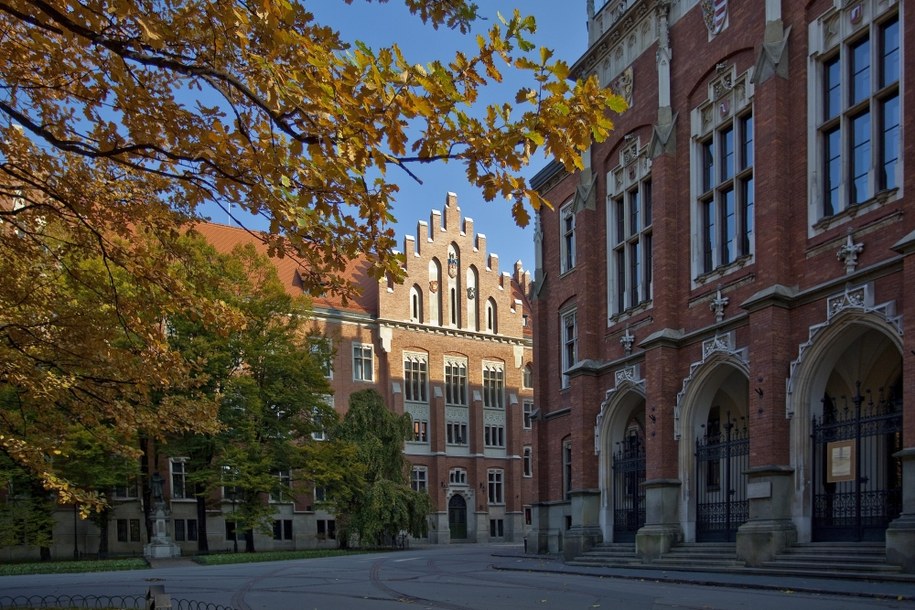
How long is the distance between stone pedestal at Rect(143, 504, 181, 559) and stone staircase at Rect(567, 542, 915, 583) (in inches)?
706

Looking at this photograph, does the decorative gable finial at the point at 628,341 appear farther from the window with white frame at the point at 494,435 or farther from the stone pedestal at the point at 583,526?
the window with white frame at the point at 494,435

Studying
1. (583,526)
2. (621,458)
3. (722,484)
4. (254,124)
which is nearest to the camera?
(254,124)

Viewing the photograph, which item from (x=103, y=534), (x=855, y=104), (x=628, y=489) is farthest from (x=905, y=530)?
(x=103, y=534)

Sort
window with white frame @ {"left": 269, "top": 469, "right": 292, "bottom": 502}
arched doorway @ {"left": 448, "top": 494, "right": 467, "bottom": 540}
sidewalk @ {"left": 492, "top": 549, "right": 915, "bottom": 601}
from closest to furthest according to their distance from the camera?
sidewalk @ {"left": 492, "top": 549, "right": 915, "bottom": 601} < window with white frame @ {"left": 269, "top": 469, "right": 292, "bottom": 502} < arched doorway @ {"left": 448, "top": 494, "right": 467, "bottom": 540}

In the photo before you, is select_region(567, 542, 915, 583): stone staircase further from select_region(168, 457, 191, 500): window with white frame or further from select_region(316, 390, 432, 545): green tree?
select_region(168, 457, 191, 500): window with white frame

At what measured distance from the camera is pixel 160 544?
1273 inches

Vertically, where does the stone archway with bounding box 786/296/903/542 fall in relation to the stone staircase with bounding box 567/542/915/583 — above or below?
above

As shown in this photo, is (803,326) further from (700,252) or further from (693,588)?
(693,588)

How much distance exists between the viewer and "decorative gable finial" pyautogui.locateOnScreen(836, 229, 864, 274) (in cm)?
1584

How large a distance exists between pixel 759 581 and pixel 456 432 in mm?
37421

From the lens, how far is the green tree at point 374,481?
116ft

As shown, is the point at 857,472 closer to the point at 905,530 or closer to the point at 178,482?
the point at 905,530

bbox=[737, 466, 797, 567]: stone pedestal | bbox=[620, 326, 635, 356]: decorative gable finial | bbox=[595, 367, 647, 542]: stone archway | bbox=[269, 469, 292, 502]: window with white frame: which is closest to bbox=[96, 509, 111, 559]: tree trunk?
bbox=[269, 469, 292, 502]: window with white frame

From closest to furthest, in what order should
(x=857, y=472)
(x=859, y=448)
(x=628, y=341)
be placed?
(x=857, y=472) < (x=859, y=448) < (x=628, y=341)
